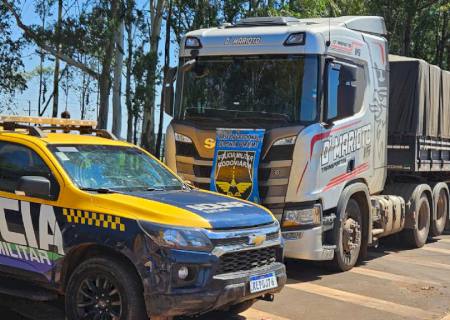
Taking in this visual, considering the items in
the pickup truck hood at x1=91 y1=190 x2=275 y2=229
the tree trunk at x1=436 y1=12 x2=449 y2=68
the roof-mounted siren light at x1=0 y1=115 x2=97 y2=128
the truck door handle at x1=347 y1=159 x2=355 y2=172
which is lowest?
Result: the pickup truck hood at x1=91 y1=190 x2=275 y2=229

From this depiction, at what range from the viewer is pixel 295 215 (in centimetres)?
764

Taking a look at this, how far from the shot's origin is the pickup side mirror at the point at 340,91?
7859 millimetres

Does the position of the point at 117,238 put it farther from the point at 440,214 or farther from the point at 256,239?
the point at 440,214

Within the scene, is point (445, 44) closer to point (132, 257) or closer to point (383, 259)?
point (383, 259)

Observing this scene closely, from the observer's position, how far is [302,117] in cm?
774

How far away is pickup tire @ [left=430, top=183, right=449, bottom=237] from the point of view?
12097 mm

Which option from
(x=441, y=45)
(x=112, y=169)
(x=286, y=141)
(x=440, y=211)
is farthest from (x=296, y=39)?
(x=441, y=45)

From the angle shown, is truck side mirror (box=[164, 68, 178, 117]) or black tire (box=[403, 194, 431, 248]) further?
black tire (box=[403, 194, 431, 248])

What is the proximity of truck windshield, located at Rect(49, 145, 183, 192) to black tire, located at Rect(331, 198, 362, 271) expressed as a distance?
116 inches

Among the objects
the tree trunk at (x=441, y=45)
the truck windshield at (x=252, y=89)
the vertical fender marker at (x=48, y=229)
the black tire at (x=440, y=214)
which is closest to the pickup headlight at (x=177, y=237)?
the vertical fender marker at (x=48, y=229)

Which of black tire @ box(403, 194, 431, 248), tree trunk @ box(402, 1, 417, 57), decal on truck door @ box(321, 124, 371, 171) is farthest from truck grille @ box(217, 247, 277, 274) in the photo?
tree trunk @ box(402, 1, 417, 57)

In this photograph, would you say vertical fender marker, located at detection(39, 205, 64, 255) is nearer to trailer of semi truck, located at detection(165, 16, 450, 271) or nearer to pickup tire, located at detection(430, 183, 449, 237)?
trailer of semi truck, located at detection(165, 16, 450, 271)

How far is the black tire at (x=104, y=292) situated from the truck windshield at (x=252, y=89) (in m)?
3.67

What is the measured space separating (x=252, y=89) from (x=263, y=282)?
3.57m
